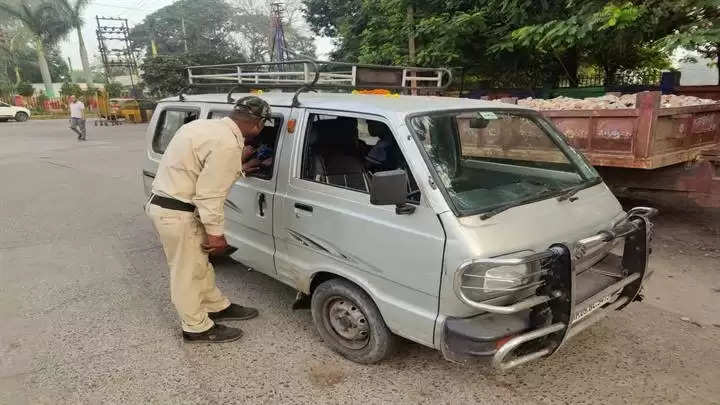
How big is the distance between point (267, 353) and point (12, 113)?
35.7 metres

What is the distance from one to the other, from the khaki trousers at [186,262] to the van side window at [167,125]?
154cm

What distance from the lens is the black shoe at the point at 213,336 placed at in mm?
3430

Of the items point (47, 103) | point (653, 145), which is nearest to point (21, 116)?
point (47, 103)

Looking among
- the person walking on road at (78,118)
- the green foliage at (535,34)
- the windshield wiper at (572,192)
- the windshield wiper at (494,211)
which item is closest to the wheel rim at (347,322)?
the windshield wiper at (494,211)

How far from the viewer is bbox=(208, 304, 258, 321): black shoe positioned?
3.76m

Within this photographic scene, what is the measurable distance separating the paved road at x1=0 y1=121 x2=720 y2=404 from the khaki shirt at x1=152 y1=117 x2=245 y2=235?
99 centimetres

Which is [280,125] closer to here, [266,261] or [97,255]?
[266,261]

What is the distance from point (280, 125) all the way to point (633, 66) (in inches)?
439

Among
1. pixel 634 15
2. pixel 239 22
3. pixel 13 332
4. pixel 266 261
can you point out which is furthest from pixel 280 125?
pixel 239 22

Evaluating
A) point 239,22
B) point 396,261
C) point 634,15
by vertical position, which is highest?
point 239,22

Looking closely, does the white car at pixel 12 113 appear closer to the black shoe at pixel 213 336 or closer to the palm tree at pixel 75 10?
the palm tree at pixel 75 10

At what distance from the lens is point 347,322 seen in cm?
317

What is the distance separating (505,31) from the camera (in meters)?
9.55

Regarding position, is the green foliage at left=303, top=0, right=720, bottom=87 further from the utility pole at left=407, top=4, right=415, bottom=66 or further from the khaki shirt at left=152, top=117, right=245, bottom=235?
the khaki shirt at left=152, top=117, right=245, bottom=235
